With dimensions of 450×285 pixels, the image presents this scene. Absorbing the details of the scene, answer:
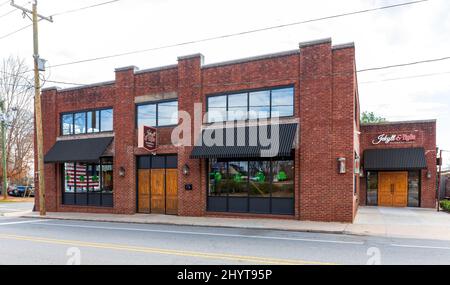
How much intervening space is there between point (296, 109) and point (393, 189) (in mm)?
10751

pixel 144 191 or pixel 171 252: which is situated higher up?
pixel 144 191

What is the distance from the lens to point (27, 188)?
38312mm

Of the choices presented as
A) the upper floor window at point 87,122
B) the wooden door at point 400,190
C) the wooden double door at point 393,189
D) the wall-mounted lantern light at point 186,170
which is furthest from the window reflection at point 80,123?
the wooden door at point 400,190

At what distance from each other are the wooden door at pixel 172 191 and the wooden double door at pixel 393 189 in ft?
43.0

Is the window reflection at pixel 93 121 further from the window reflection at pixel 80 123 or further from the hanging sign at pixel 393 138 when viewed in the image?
the hanging sign at pixel 393 138

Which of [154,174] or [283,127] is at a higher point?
[283,127]

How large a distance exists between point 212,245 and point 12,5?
1609cm

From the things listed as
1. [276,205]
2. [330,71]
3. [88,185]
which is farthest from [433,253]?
[88,185]

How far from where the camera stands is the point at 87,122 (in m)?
18.7

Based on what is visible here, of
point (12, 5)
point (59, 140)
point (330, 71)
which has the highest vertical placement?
point (12, 5)

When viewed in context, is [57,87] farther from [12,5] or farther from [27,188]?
[27,188]

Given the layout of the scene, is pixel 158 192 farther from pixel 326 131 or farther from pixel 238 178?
pixel 326 131

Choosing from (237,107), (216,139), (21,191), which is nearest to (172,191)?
(216,139)

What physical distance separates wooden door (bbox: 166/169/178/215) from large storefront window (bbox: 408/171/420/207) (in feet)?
47.2
